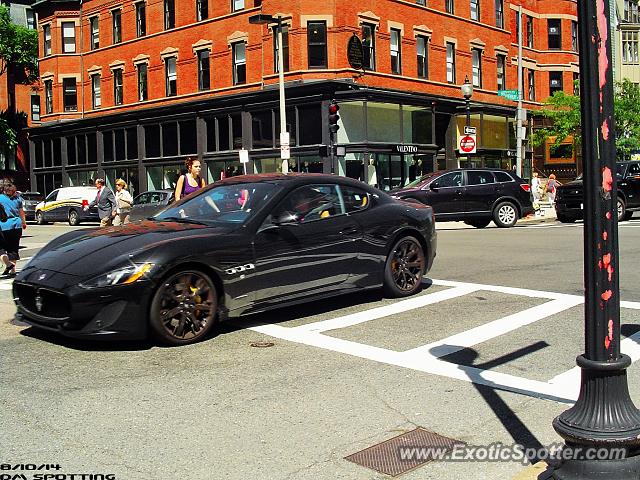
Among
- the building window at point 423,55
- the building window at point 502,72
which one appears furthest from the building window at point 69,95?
the building window at point 502,72

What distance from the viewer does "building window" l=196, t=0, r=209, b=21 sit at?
34.7 m

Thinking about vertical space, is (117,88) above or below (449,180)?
above

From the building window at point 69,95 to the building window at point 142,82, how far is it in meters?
6.33

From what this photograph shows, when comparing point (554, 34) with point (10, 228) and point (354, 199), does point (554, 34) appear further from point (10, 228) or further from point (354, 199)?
point (354, 199)

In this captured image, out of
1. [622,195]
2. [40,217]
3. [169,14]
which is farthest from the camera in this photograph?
[169,14]

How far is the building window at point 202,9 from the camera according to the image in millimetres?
34688

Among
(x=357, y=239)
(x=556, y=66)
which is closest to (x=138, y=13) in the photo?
(x=556, y=66)

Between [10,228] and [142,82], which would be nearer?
→ [10,228]

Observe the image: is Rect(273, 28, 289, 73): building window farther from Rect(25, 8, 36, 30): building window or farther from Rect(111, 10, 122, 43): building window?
Rect(25, 8, 36, 30): building window

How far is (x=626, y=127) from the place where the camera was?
139 ft

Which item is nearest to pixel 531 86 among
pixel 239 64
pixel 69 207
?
pixel 239 64

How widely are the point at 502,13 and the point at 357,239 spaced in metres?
35.6

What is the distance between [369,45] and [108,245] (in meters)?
26.6

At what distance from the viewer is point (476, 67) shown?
124 ft
